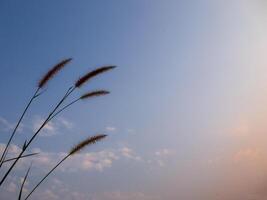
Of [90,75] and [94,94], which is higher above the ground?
[90,75]

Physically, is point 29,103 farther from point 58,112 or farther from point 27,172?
point 27,172

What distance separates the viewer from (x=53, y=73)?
8.57 meters

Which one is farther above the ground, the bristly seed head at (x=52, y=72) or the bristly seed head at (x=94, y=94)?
the bristly seed head at (x=52, y=72)

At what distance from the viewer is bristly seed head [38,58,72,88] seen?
842cm

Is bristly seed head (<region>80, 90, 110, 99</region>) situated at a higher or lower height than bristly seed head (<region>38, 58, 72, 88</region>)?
lower

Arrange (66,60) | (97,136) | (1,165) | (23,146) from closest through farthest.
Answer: (1,165)
(23,146)
(97,136)
(66,60)

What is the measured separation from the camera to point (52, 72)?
861cm

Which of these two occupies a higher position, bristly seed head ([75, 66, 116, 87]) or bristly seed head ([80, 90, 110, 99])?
bristly seed head ([75, 66, 116, 87])

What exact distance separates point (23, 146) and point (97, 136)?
55.6 inches

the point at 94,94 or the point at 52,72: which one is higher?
the point at 52,72

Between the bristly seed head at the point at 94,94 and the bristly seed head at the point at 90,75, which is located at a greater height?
the bristly seed head at the point at 90,75

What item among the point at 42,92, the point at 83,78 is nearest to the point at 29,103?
the point at 42,92

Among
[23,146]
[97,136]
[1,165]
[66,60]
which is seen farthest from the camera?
[66,60]

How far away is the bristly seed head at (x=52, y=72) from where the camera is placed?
842 cm
